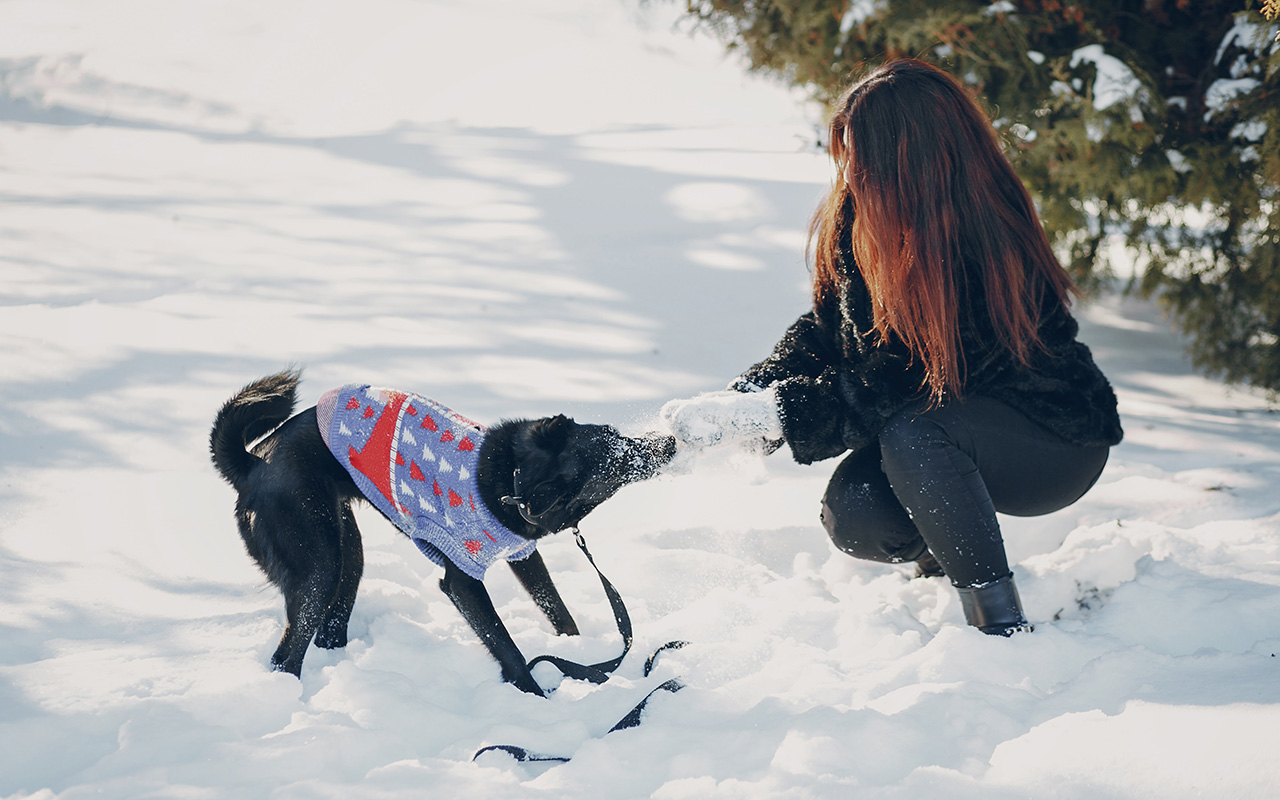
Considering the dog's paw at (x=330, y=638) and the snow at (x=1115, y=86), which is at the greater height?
the snow at (x=1115, y=86)

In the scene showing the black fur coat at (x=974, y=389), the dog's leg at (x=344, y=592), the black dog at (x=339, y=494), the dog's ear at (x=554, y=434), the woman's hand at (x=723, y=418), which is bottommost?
the dog's leg at (x=344, y=592)

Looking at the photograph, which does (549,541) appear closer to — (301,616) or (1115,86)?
(301,616)

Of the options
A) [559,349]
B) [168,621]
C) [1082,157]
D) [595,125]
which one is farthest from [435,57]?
[168,621]

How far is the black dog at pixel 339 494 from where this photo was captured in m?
1.84

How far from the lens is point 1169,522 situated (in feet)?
8.34

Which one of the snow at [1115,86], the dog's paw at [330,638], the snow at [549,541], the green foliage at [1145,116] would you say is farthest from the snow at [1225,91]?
the dog's paw at [330,638]

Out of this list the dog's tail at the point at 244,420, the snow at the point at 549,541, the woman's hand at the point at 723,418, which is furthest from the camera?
the dog's tail at the point at 244,420

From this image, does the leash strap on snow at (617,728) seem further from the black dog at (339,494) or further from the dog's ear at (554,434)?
the dog's ear at (554,434)

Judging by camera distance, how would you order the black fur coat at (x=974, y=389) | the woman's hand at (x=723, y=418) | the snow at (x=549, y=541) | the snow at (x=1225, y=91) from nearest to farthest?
the snow at (x=549, y=541)
the woman's hand at (x=723, y=418)
the black fur coat at (x=974, y=389)
the snow at (x=1225, y=91)

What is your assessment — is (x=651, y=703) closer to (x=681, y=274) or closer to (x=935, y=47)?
(x=935, y=47)

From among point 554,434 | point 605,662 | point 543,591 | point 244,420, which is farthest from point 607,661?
point 244,420

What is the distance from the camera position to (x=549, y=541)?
276 centimetres

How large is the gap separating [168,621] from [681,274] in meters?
3.36

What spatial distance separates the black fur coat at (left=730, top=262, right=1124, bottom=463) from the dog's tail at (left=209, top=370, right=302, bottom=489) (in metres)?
1.20
